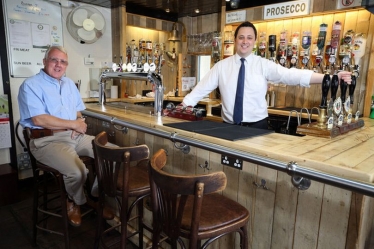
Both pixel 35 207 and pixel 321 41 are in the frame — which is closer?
pixel 35 207

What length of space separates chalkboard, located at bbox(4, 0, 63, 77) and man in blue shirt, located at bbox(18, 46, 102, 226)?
53.0 inches

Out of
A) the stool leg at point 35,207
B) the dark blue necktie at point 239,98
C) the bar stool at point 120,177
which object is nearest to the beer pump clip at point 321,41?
the dark blue necktie at point 239,98

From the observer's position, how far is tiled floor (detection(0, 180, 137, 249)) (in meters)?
2.38

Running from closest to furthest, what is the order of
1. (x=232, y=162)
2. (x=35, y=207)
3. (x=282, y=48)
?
(x=232, y=162) < (x=35, y=207) < (x=282, y=48)

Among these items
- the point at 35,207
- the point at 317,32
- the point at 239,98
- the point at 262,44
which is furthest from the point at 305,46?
the point at 35,207

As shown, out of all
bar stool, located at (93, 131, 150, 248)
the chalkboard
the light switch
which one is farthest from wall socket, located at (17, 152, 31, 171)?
bar stool, located at (93, 131, 150, 248)

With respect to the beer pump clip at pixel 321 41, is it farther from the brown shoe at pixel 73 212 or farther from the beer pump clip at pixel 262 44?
the brown shoe at pixel 73 212

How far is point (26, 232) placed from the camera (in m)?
2.56

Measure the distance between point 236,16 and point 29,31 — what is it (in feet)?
8.69

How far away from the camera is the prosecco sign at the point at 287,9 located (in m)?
3.13

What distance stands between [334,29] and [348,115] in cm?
169

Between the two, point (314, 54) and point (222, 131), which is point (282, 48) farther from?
point (222, 131)

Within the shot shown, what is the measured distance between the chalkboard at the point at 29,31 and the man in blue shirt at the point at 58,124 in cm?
135

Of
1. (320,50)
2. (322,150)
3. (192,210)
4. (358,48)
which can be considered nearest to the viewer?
(192,210)
